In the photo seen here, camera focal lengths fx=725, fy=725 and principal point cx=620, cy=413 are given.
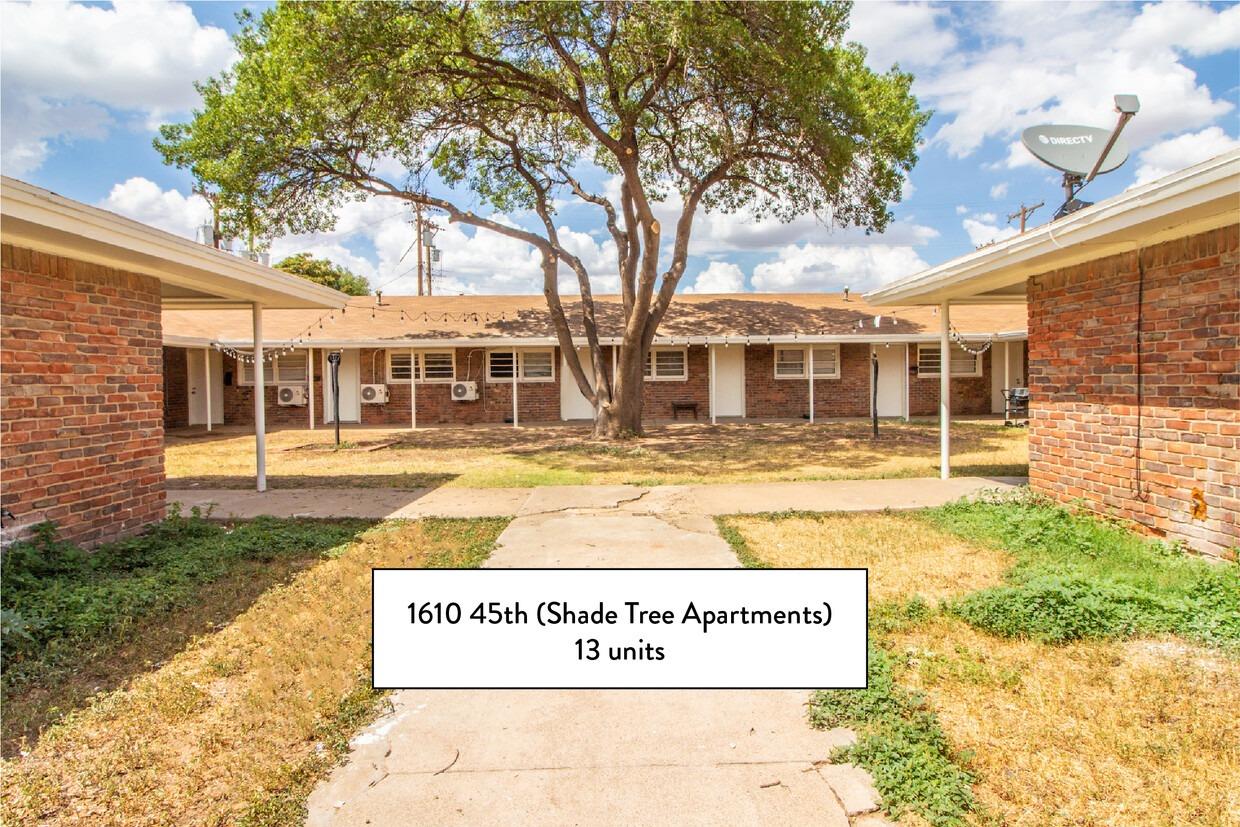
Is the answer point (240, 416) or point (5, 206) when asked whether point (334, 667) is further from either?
point (240, 416)

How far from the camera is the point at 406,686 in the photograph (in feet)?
11.5

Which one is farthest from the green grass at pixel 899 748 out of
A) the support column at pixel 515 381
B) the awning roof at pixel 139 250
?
the support column at pixel 515 381

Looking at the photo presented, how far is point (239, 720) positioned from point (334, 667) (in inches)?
22.8

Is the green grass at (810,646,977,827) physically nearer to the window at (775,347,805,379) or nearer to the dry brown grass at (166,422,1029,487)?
the dry brown grass at (166,422,1029,487)

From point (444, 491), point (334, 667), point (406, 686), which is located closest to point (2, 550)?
point (334, 667)

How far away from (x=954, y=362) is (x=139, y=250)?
19.9 meters

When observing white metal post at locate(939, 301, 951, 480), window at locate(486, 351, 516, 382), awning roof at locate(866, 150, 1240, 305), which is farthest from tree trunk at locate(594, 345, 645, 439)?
awning roof at locate(866, 150, 1240, 305)

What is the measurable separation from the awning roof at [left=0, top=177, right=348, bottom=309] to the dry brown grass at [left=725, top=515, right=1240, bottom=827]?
5434mm

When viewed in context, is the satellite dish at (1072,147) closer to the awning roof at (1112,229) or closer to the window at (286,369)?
the awning roof at (1112,229)

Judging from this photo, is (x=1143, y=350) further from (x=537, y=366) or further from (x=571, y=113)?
(x=537, y=366)

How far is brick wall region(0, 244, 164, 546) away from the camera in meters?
5.26

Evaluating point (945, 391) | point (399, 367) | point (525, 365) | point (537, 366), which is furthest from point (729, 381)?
point (945, 391)

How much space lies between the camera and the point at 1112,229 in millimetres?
5047

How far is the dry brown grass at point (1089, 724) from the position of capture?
242cm
